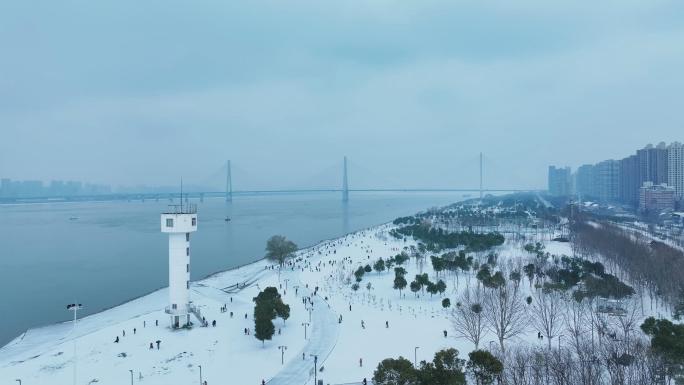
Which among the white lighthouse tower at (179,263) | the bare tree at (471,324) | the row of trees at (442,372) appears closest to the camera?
the row of trees at (442,372)

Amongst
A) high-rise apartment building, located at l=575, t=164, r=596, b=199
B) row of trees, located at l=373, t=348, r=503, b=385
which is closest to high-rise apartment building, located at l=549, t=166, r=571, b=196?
high-rise apartment building, located at l=575, t=164, r=596, b=199

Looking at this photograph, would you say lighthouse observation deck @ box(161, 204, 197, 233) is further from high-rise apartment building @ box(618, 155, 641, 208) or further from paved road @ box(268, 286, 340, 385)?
high-rise apartment building @ box(618, 155, 641, 208)

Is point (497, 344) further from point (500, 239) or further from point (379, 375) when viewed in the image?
point (500, 239)

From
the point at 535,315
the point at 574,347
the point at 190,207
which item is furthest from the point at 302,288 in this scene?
the point at 574,347

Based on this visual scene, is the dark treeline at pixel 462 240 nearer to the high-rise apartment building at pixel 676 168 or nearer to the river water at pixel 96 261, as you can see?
the river water at pixel 96 261

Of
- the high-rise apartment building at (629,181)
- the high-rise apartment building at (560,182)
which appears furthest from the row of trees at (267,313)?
the high-rise apartment building at (560,182)

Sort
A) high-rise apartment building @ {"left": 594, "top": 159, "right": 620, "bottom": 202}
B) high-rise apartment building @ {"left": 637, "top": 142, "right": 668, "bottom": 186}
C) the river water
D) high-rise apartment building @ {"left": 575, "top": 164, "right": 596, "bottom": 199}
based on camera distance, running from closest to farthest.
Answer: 1. the river water
2. high-rise apartment building @ {"left": 637, "top": 142, "right": 668, "bottom": 186}
3. high-rise apartment building @ {"left": 594, "top": 159, "right": 620, "bottom": 202}
4. high-rise apartment building @ {"left": 575, "top": 164, "right": 596, "bottom": 199}
